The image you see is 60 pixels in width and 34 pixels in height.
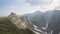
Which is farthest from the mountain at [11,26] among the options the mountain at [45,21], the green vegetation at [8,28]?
the mountain at [45,21]

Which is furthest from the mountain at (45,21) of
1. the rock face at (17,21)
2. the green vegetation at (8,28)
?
the green vegetation at (8,28)

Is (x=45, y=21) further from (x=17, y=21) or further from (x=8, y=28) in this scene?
(x=8, y=28)

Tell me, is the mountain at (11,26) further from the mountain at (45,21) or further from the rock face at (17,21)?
the mountain at (45,21)

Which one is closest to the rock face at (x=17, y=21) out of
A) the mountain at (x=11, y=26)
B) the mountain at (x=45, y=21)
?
the mountain at (x=11, y=26)

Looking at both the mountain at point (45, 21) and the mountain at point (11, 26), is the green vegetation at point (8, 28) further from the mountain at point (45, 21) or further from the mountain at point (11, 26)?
the mountain at point (45, 21)

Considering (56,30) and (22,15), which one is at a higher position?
(22,15)

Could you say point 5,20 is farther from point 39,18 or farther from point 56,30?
point 56,30

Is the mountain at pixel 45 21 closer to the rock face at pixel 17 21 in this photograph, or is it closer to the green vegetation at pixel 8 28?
the rock face at pixel 17 21

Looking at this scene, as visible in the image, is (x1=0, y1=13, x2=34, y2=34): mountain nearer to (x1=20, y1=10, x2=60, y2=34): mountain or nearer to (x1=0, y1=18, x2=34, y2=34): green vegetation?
(x1=0, y1=18, x2=34, y2=34): green vegetation

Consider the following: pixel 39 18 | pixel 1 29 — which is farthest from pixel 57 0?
pixel 1 29
